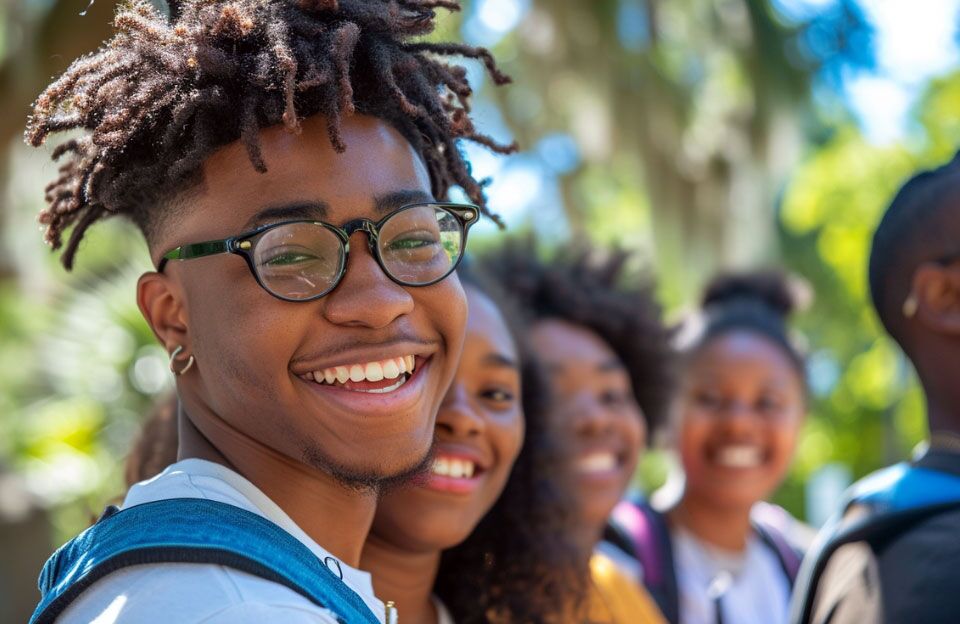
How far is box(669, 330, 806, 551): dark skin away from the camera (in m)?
4.69

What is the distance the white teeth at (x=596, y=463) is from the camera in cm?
410

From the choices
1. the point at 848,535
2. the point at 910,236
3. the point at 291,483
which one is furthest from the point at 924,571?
the point at 291,483

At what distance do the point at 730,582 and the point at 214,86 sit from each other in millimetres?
3189

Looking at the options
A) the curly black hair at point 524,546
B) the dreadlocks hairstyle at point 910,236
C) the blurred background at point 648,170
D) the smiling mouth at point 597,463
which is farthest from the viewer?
the blurred background at point 648,170

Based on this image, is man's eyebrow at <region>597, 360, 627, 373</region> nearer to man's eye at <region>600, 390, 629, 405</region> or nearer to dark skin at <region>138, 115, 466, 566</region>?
man's eye at <region>600, 390, 629, 405</region>

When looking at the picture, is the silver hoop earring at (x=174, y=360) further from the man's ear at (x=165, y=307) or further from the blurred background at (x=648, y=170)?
the blurred background at (x=648, y=170)

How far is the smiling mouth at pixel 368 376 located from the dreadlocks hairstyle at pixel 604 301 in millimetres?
2048

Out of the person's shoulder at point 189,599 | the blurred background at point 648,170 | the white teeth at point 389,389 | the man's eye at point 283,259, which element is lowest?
the blurred background at point 648,170

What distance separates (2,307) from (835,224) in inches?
525

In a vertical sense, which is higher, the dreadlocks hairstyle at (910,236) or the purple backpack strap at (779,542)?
the dreadlocks hairstyle at (910,236)

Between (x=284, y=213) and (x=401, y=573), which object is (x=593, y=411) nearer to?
(x=401, y=573)


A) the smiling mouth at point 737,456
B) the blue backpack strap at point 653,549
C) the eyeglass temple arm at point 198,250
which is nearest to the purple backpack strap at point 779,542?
the smiling mouth at point 737,456

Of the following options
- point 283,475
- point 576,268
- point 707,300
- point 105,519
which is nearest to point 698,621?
point 576,268

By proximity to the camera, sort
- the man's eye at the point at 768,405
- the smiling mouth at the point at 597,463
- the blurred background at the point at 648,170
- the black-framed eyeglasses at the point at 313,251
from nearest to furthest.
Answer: the black-framed eyeglasses at the point at 313,251
the smiling mouth at the point at 597,463
the man's eye at the point at 768,405
the blurred background at the point at 648,170
